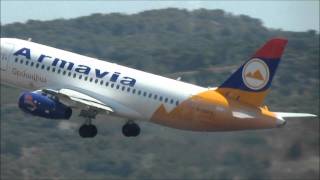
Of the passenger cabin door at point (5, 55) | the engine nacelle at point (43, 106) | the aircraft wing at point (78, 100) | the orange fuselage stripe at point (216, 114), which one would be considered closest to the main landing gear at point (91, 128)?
the aircraft wing at point (78, 100)

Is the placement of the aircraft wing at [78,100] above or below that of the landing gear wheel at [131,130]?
above

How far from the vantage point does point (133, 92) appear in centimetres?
7988

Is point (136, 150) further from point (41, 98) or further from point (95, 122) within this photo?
point (41, 98)

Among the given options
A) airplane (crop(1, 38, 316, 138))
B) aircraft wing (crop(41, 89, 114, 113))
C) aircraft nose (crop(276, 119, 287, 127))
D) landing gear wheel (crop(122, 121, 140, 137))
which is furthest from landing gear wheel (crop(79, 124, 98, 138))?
aircraft nose (crop(276, 119, 287, 127))

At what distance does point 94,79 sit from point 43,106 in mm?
3967

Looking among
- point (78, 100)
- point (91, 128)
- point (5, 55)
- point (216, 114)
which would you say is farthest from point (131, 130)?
point (5, 55)

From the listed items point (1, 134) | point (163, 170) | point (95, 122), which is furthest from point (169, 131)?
point (1, 134)

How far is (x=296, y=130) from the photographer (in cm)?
8381

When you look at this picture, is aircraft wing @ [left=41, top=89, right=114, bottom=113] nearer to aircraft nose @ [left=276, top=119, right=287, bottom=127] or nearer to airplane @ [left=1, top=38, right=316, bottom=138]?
airplane @ [left=1, top=38, right=316, bottom=138]

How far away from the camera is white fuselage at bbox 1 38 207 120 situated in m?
78.8

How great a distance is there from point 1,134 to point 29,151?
34.7 feet

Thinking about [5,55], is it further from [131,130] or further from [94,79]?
[131,130]

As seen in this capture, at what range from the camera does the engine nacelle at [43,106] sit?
79.8 metres

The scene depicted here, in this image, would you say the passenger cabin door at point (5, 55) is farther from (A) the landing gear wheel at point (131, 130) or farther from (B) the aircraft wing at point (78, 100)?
(A) the landing gear wheel at point (131, 130)
